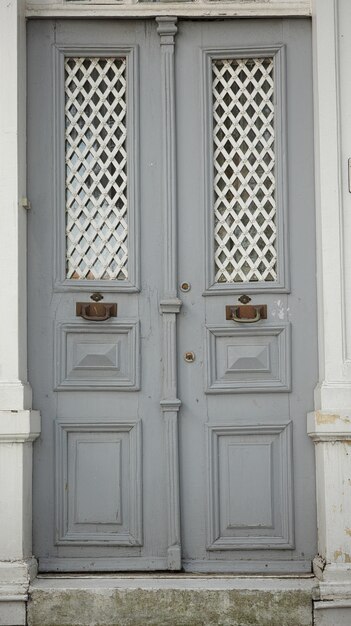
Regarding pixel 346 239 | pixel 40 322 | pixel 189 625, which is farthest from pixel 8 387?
pixel 346 239

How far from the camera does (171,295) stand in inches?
248

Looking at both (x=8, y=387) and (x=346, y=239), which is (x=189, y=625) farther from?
(x=346, y=239)

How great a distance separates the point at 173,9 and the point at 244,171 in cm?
95

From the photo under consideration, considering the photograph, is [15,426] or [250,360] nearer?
[15,426]

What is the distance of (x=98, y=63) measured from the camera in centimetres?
643

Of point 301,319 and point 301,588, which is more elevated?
point 301,319

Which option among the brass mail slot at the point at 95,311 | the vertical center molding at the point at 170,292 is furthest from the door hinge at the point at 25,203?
the vertical center molding at the point at 170,292

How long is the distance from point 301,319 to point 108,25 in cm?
191

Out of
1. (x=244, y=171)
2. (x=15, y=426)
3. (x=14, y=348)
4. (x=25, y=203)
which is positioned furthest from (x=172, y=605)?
(x=244, y=171)

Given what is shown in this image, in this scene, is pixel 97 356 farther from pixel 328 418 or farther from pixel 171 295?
pixel 328 418

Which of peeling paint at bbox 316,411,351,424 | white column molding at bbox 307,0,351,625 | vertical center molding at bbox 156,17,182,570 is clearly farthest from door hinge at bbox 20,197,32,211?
peeling paint at bbox 316,411,351,424

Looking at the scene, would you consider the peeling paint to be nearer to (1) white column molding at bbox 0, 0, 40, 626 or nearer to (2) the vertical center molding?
(2) the vertical center molding

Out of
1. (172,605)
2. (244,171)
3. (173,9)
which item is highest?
(173,9)

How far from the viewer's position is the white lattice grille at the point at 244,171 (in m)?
6.36
